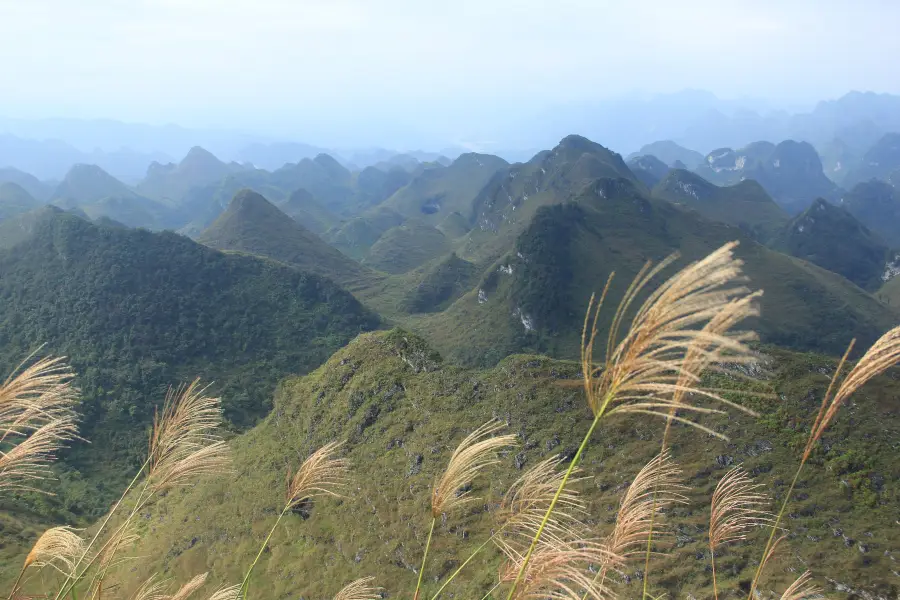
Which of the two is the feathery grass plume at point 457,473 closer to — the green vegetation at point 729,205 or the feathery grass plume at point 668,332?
the feathery grass plume at point 668,332

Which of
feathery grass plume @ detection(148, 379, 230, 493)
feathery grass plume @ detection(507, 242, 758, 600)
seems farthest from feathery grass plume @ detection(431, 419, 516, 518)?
feathery grass plume @ detection(148, 379, 230, 493)

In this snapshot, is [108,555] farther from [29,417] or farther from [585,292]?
[585,292]

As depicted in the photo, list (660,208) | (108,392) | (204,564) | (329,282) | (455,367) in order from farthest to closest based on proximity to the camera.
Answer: (660,208) → (329,282) → (108,392) → (455,367) → (204,564)

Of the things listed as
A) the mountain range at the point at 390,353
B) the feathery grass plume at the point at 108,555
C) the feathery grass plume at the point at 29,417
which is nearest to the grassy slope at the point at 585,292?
the mountain range at the point at 390,353

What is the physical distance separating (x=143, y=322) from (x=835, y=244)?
647 feet

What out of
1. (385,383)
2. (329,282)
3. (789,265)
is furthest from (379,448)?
(789,265)

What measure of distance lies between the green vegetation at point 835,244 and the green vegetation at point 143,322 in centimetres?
14566

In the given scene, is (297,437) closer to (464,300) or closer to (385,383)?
(385,383)

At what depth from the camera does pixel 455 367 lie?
4362 cm

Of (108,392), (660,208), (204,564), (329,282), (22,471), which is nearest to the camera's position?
(22,471)

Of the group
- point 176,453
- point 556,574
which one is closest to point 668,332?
point 556,574

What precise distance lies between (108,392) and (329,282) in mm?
48197

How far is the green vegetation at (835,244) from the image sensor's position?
143 meters

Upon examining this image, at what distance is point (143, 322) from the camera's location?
265 feet
